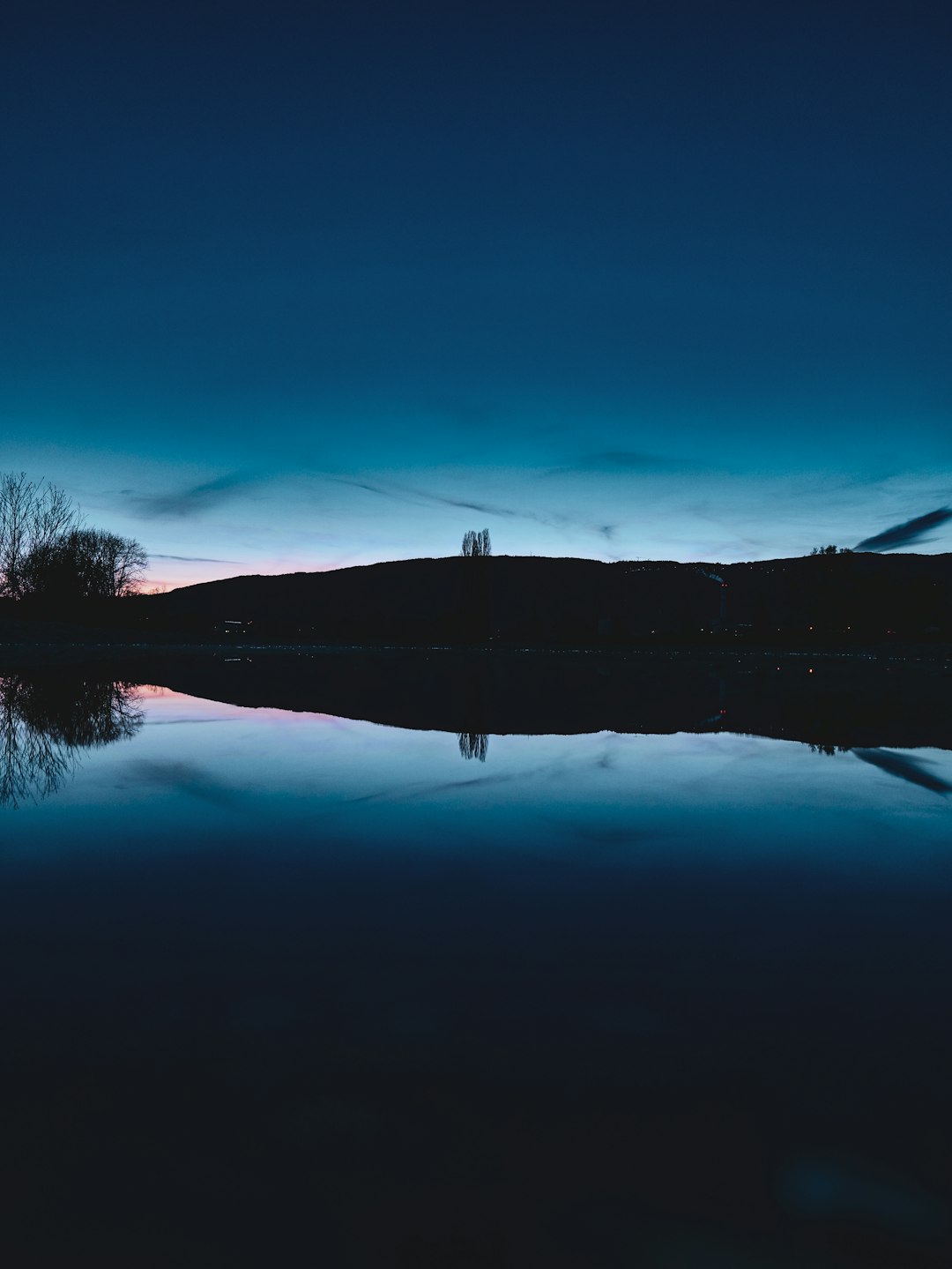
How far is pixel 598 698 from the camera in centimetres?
1565

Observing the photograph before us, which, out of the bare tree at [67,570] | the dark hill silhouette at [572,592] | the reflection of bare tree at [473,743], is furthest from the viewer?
the dark hill silhouette at [572,592]

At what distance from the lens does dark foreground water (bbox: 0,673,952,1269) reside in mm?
1643

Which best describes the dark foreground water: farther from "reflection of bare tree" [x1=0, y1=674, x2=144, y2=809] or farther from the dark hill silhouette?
the dark hill silhouette

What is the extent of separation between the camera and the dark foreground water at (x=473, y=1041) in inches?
64.7

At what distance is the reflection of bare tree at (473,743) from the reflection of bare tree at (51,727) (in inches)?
148

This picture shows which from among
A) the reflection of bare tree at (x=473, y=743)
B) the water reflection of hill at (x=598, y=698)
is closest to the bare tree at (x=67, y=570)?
the water reflection of hill at (x=598, y=698)

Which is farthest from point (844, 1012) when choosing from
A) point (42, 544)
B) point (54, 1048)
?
point (42, 544)

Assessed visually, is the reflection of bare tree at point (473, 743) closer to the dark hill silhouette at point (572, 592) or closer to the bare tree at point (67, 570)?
the bare tree at point (67, 570)

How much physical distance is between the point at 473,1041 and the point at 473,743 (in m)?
6.59

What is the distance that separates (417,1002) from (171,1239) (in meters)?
1.09

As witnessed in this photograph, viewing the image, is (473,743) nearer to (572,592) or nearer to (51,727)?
(51,727)

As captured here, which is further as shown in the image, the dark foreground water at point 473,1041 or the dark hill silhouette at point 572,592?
the dark hill silhouette at point 572,592

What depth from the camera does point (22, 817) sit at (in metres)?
5.11

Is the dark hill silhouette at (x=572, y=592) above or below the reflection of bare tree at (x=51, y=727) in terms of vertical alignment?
above
